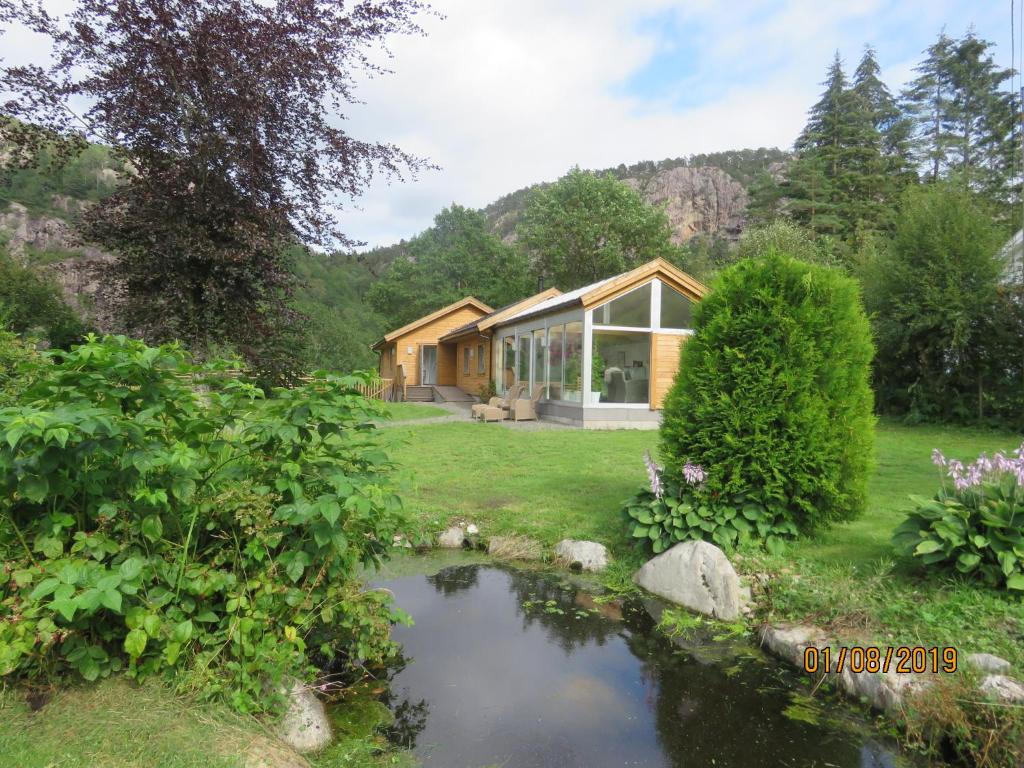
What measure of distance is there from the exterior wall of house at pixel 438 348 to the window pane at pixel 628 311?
15.2 m

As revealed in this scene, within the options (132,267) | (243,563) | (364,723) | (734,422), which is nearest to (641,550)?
(734,422)

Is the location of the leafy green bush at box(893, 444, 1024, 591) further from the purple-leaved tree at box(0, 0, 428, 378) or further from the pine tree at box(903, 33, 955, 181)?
the pine tree at box(903, 33, 955, 181)

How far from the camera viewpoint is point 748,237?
28.0 meters

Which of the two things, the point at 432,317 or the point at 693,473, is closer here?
the point at 693,473

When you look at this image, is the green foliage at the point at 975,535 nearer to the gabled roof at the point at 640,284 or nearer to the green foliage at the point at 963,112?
the gabled roof at the point at 640,284

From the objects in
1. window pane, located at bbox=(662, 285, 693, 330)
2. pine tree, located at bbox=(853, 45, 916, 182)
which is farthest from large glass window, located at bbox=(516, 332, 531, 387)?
pine tree, located at bbox=(853, 45, 916, 182)

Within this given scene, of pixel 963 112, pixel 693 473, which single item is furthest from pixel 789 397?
pixel 963 112

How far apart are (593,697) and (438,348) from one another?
88.1ft

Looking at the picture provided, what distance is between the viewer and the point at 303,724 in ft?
8.80

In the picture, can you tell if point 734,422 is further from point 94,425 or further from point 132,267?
point 132,267

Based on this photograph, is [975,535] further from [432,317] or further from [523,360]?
[432,317]

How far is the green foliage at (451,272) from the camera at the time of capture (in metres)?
44.9

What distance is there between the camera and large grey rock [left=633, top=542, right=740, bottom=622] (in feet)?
13.8

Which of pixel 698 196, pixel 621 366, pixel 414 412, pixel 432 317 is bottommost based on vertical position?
pixel 414 412
